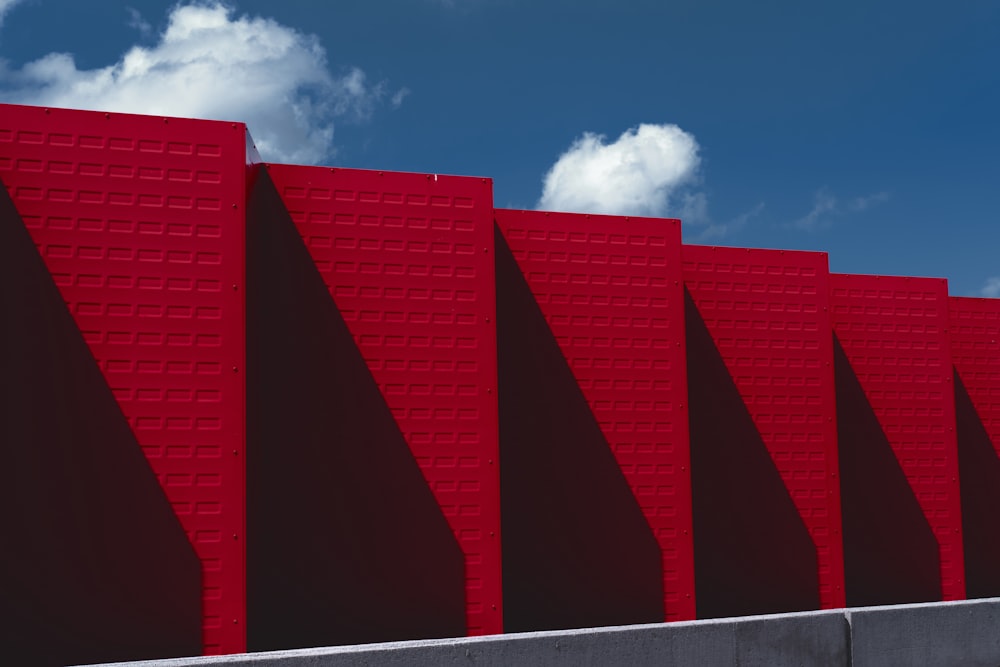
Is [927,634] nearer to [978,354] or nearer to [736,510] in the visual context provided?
[736,510]

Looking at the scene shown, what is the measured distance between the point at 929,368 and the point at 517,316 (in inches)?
174

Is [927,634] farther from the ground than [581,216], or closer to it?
closer to it

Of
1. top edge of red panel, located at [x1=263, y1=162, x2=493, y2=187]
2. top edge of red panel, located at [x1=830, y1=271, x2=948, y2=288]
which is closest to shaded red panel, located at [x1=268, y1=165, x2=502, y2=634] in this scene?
top edge of red panel, located at [x1=263, y1=162, x2=493, y2=187]

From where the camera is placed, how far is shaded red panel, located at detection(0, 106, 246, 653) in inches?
246

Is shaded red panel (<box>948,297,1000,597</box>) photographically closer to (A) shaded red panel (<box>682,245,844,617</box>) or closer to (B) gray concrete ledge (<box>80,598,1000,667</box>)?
(B) gray concrete ledge (<box>80,598,1000,667</box>)

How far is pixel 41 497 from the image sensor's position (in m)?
6.09

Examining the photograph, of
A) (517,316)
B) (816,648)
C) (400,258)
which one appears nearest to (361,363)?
(400,258)

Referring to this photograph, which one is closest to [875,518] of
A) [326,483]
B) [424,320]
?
[424,320]

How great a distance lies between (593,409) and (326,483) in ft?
7.08

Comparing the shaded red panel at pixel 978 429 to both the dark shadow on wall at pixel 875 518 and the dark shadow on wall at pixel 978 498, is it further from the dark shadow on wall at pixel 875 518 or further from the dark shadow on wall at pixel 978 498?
the dark shadow on wall at pixel 875 518

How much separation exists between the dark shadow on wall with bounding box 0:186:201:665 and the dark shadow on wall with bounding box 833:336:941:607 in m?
6.08

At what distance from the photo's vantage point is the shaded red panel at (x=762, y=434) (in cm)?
873

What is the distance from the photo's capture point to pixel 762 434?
885cm

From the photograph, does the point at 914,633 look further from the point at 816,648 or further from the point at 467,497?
the point at 467,497
